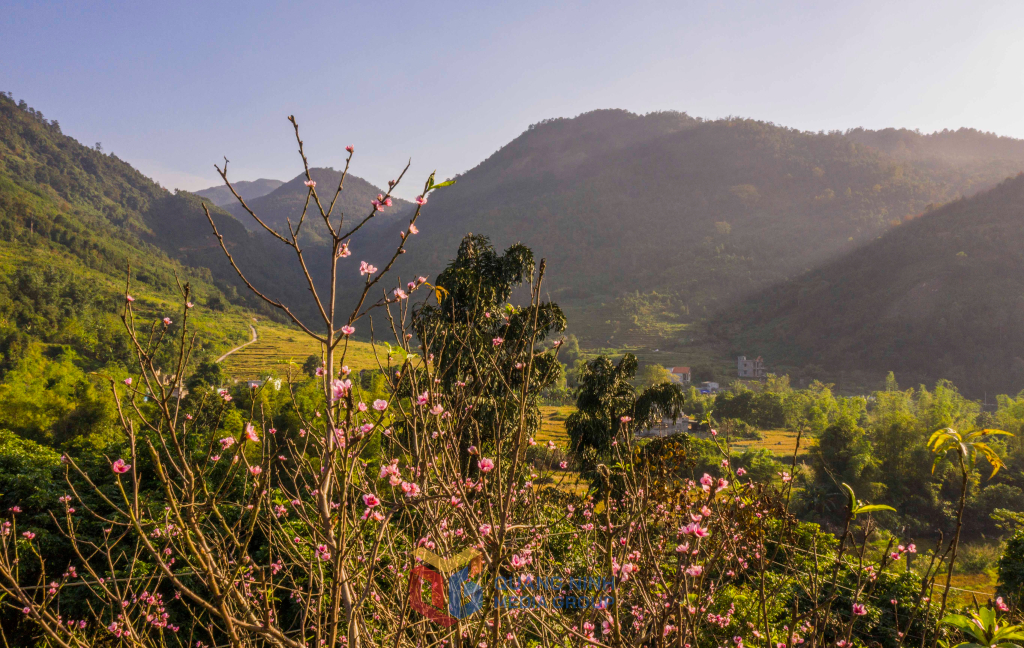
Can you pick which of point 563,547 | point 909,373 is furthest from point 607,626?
point 909,373

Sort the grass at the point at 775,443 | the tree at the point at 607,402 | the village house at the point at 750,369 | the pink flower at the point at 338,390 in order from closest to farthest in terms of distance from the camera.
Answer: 1. the pink flower at the point at 338,390
2. the tree at the point at 607,402
3. the grass at the point at 775,443
4. the village house at the point at 750,369

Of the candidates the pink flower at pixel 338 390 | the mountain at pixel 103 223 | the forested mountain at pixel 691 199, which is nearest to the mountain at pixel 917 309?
the forested mountain at pixel 691 199

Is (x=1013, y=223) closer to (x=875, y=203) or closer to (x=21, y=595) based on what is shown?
(x=875, y=203)

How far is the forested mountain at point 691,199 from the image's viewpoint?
8856 centimetres

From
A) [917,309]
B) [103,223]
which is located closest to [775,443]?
[917,309]

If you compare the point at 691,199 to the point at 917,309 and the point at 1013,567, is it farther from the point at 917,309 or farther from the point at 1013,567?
the point at 1013,567

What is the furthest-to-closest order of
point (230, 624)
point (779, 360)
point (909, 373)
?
point (779, 360) < point (909, 373) < point (230, 624)

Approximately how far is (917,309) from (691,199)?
67968 millimetres

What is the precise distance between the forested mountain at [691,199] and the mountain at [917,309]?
1129cm

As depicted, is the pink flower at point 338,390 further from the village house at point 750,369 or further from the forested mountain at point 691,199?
the forested mountain at point 691,199

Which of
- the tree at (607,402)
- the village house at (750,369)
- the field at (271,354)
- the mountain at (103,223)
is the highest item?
the mountain at (103,223)

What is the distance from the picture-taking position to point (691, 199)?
11719 centimetres

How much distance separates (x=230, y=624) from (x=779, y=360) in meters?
65.7

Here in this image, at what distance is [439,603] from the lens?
191cm
